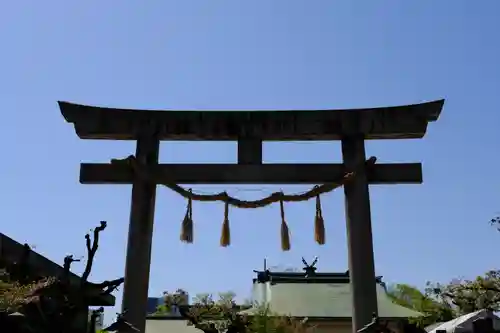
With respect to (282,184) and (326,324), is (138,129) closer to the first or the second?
(282,184)

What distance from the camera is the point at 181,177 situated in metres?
9.72

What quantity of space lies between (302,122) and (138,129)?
2.78 m

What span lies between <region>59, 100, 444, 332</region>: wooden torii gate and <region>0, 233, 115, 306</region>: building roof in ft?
7.17

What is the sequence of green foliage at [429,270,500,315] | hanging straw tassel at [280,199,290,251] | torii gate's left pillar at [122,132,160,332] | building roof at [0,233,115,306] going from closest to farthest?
torii gate's left pillar at [122,132,160,332] → hanging straw tassel at [280,199,290,251] → building roof at [0,233,115,306] → green foliage at [429,270,500,315]

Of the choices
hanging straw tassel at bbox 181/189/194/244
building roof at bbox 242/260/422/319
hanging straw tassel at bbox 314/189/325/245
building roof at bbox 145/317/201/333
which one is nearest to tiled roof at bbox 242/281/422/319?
building roof at bbox 242/260/422/319

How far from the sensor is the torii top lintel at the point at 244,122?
32.0 ft

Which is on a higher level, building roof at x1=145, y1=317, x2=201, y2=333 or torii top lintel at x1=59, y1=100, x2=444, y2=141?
torii top lintel at x1=59, y1=100, x2=444, y2=141

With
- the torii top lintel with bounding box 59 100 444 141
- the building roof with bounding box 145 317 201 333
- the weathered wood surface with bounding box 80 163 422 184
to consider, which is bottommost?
the building roof with bounding box 145 317 201 333

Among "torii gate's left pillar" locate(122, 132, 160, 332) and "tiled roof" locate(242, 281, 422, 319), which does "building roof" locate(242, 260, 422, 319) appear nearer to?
"tiled roof" locate(242, 281, 422, 319)

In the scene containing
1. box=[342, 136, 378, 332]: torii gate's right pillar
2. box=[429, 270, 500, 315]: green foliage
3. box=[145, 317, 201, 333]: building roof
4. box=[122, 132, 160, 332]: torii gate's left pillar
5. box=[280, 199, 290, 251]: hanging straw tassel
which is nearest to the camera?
box=[342, 136, 378, 332]: torii gate's right pillar

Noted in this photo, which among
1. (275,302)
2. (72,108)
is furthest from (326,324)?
(72,108)

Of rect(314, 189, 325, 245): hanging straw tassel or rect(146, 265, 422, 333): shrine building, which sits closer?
rect(314, 189, 325, 245): hanging straw tassel

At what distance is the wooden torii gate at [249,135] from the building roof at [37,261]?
2186mm

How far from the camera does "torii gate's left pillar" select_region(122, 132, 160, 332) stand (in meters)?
8.89
